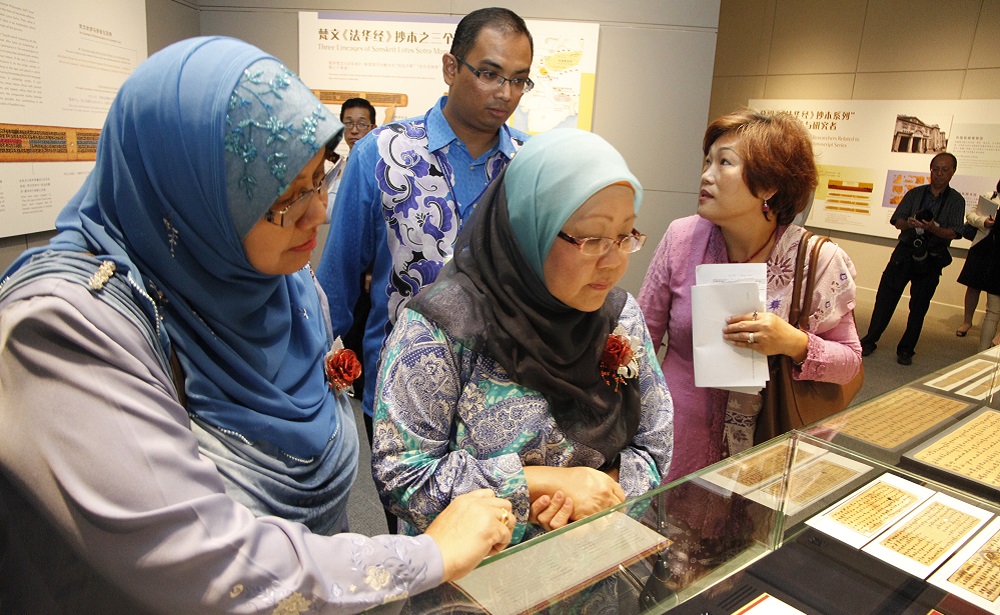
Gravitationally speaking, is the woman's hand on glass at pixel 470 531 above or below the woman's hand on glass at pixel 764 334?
below

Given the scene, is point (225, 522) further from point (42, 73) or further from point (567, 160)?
point (42, 73)

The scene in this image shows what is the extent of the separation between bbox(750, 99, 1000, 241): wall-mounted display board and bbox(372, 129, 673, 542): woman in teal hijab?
6.07 m

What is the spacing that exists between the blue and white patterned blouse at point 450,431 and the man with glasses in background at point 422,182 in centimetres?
83

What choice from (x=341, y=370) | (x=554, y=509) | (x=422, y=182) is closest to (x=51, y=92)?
(x=422, y=182)

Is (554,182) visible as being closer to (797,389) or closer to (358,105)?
(797,389)

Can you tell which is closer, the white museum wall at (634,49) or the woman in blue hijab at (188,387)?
the woman in blue hijab at (188,387)

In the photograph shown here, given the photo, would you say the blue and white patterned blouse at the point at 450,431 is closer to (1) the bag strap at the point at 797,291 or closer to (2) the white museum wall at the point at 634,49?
(1) the bag strap at the point at 797,291

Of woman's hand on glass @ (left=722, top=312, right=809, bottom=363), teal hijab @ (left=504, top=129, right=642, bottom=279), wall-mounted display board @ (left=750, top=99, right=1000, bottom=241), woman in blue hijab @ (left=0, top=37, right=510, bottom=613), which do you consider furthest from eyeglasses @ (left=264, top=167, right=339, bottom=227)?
wall-mounted display board @ (left=750, top=99, right=1000, bottom=241)

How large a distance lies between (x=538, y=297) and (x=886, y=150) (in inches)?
311

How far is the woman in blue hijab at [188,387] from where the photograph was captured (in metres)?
0.71

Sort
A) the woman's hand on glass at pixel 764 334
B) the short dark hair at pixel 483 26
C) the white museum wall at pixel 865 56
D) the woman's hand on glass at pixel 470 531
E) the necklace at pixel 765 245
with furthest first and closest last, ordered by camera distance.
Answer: the white museum wall at pixel 865 56
the short dark hair at pixel 483 26
the necklace at pixel 765 245
the woman's hand on glass at pixel 764 334
the woman's hand on glass at pixel 470 531

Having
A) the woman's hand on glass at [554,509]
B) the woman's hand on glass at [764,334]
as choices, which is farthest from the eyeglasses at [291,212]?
the woman's hand on glass at [764,334]

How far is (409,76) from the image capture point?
13.1 feet

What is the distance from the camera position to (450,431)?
133 centimetres
